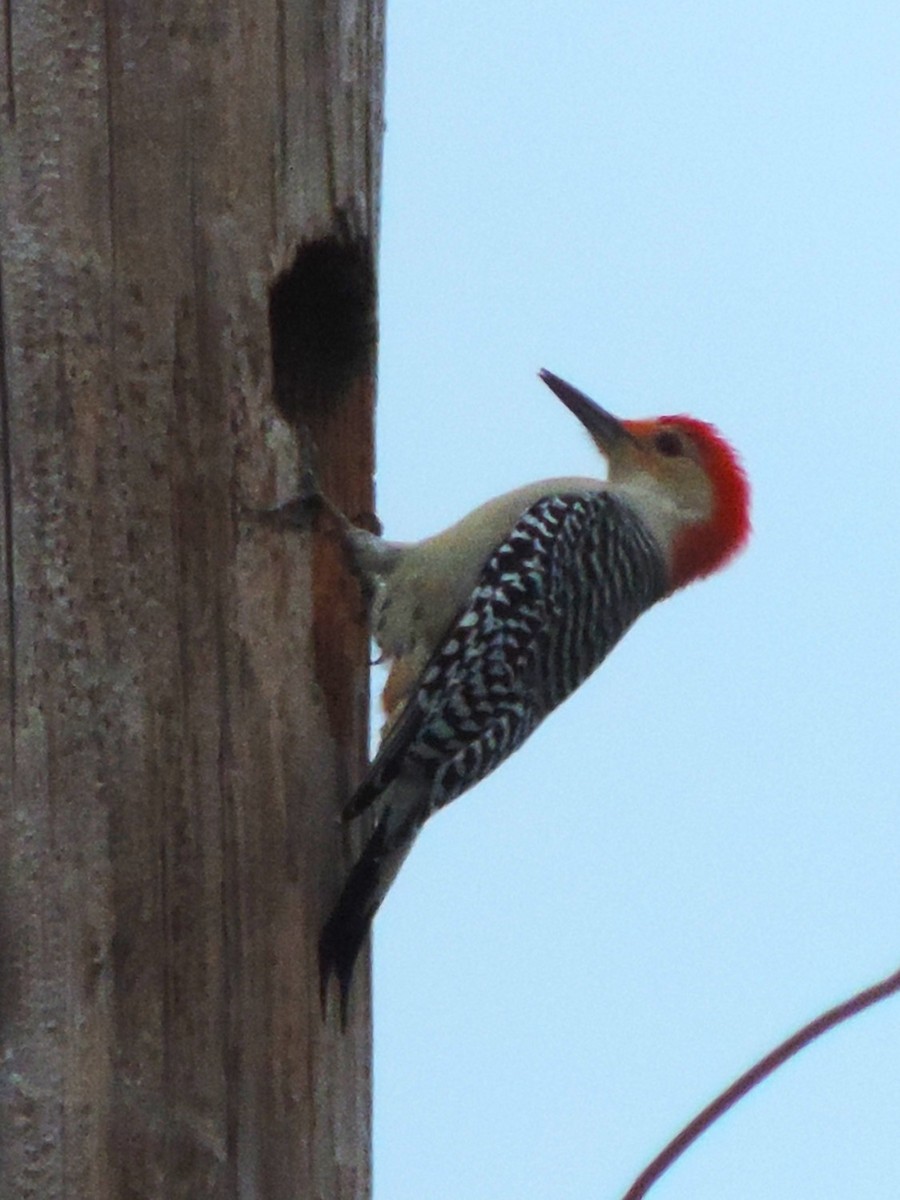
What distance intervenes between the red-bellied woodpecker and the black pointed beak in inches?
7.1

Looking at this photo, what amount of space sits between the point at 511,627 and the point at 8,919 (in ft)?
5.03

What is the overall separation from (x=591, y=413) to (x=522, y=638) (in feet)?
4.19

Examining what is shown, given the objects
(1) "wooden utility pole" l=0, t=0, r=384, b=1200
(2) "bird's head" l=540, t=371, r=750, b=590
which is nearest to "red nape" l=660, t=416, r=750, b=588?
(2) "bird's head" l=540, t=371, r=750, b=590

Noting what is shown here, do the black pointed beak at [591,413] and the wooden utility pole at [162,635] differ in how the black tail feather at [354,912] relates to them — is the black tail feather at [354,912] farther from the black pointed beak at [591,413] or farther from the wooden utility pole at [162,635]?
the black pointed beak at [591,413]

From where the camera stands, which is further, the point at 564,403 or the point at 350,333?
the point at 564,403

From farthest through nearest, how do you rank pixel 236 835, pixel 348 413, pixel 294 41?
1. pixel 348 413
2. pixel 294 41
3. pixel 236 835

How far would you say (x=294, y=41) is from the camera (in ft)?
11.7

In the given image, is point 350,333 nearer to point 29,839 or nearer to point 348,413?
point 348,413

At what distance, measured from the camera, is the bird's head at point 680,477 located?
5.18 meters

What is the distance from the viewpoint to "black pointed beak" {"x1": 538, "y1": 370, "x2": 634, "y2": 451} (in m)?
5.31

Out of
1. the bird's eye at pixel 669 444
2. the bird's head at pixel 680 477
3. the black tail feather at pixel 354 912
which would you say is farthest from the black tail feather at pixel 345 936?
the bird's eye at pixel 669 444

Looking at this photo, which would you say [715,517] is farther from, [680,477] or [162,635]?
[162,635]

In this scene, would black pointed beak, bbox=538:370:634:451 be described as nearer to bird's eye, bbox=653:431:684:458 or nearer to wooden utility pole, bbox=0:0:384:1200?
bird's eye, bbox=653:431:684:458

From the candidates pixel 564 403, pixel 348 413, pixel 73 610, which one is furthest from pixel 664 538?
pixel 73 610
